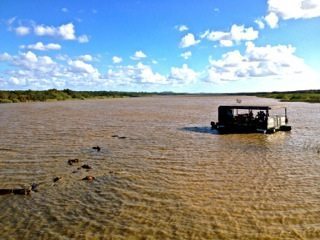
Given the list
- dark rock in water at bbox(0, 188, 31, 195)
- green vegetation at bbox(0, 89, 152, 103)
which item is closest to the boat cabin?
dark rock in water at bbox(0, 188, 31, 195)

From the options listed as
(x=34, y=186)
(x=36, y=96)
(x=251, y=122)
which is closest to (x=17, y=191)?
(x=34, y=186)

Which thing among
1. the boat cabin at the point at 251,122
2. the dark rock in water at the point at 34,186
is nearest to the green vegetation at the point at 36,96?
the boat cabin at the point at 251,122

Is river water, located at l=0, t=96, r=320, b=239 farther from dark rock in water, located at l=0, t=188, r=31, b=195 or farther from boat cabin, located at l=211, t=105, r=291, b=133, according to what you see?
boat cabin, located at l=211, t=105, r=291, b=133

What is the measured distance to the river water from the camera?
12102mm

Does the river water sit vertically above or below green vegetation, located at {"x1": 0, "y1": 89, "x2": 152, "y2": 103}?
below

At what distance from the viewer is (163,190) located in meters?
16.4

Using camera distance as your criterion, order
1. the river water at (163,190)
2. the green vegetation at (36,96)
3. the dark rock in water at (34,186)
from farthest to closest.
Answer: the green vegetation at (36,96), the dark rock in water at (34,186), the river water at (163,190)

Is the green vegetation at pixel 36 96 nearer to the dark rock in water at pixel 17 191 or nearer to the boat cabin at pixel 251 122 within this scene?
the boat cabin at pixel 251 122

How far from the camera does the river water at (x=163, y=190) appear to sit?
12.1 metres

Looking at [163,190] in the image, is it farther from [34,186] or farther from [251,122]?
[251,122]

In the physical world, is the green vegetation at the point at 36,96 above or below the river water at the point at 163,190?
above

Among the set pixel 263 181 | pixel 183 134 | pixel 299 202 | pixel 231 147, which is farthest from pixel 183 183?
pixel 183 134

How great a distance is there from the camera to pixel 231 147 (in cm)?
2802

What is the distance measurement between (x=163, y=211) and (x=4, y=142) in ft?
67.7
